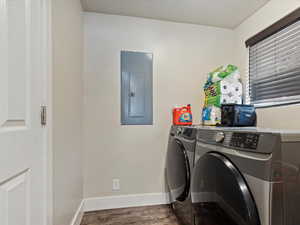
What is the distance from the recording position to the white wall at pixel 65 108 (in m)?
1.17

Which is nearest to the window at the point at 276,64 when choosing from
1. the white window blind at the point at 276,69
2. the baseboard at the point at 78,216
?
the white window blind at the point at 276,69

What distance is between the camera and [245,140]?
2.73 feet

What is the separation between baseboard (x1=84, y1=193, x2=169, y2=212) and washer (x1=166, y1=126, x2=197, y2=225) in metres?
0.46

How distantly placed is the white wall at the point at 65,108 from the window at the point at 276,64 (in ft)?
Result: 6.15

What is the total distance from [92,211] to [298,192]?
191 centimetres

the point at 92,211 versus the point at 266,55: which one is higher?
the point at 266,55

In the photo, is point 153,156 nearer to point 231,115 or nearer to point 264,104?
point 231,115

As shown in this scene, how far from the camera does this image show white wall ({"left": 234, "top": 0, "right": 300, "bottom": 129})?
157cm

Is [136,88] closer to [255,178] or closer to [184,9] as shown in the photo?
[184,9]

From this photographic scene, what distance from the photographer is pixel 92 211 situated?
6.47 feet

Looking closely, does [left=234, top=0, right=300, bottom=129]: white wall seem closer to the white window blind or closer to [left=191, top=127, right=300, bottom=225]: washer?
the white window blind
